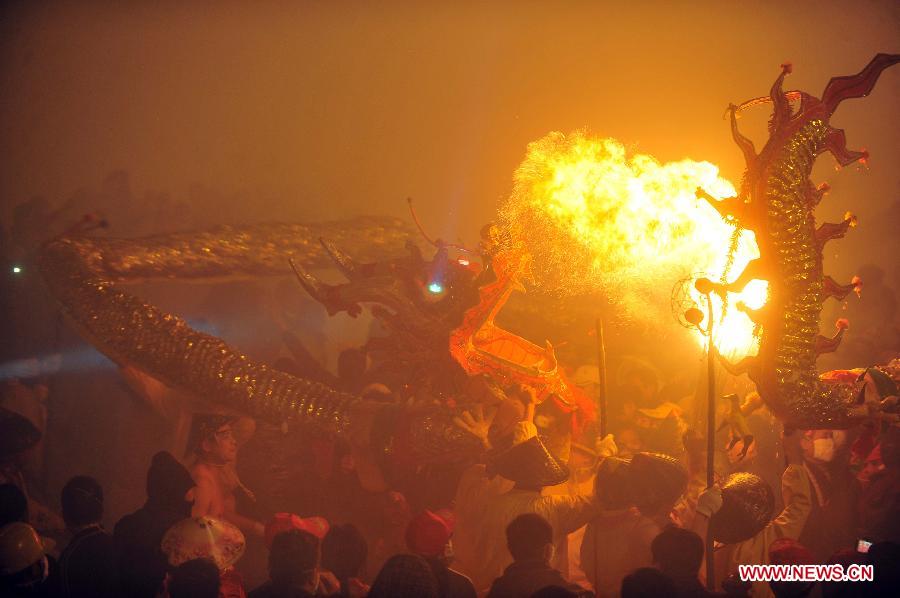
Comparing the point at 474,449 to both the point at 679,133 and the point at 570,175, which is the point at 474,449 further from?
the point at 679,133

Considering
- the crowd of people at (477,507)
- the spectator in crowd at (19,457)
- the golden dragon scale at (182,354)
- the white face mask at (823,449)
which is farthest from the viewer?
the golden dragon scale at (182,354)

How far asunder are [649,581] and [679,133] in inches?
227

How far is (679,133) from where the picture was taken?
7348mm

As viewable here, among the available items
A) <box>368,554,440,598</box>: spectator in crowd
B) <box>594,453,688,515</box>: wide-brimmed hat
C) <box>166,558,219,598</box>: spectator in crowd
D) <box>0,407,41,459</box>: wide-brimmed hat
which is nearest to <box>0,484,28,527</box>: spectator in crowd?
<box>166,558,219,598</box>: spectator in crowd

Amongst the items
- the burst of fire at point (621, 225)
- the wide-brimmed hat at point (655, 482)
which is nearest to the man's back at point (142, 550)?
the wide-brimmed hat at point (655, 482)

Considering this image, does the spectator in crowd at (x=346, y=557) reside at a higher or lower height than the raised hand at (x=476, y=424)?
lower

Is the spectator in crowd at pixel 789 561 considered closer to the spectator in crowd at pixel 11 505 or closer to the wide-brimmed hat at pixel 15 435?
the spectator in crowd at pixel 11 505

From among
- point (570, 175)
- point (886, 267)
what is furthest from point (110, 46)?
point (886, 267)

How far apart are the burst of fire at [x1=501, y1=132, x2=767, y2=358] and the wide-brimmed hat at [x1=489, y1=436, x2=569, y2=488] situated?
2.51 m

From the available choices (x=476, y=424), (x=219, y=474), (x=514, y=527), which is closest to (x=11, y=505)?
(x=219, y=474)

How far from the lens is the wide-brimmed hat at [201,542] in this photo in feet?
12.1

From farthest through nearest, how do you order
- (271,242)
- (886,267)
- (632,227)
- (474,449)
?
1. (886,267)
2. (271,242)
3. (632,227)
4. (474,449)

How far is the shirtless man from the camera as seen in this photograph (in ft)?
16.4

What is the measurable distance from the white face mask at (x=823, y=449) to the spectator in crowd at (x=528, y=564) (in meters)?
2.86
